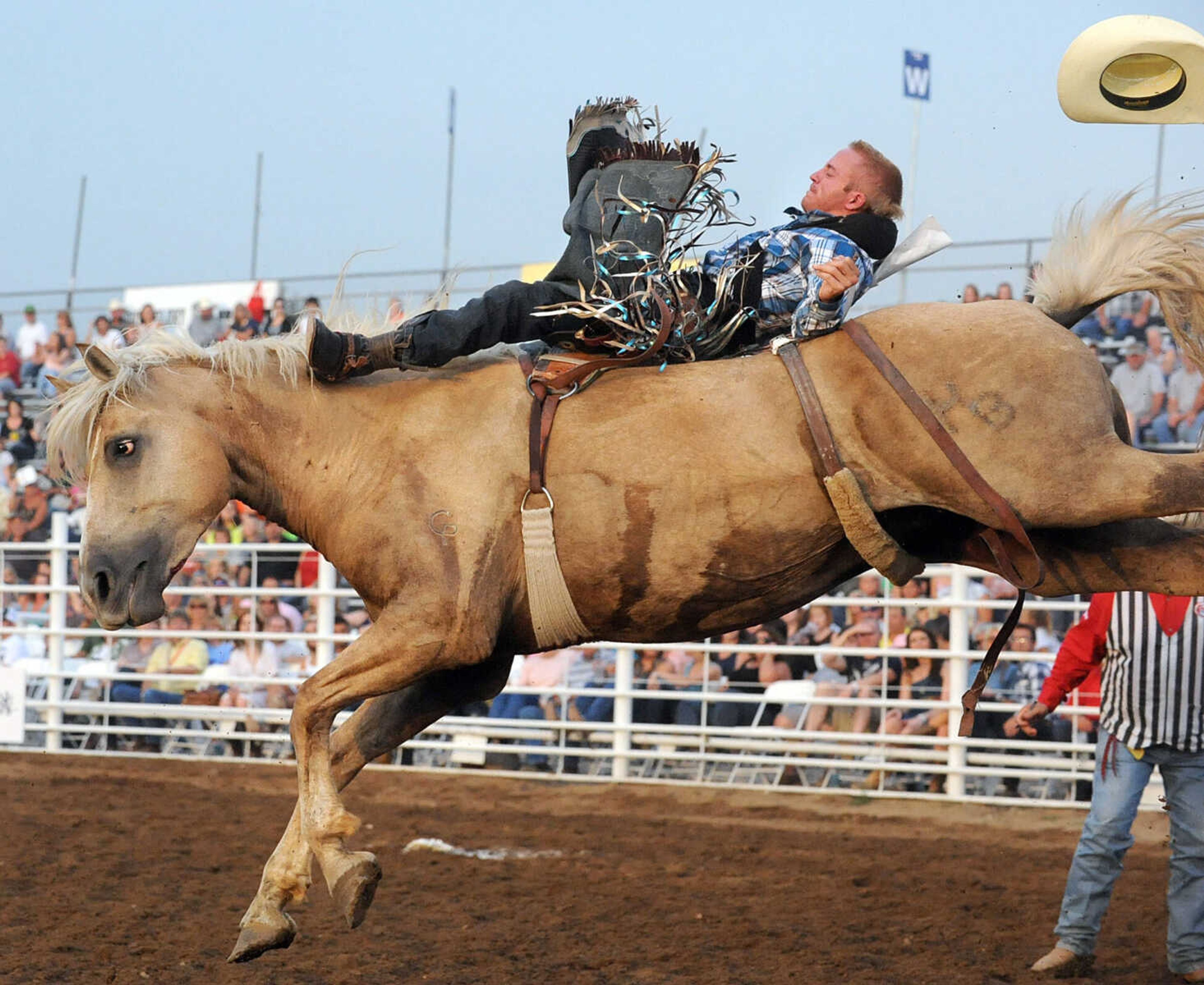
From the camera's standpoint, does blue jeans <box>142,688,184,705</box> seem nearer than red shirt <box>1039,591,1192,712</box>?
No

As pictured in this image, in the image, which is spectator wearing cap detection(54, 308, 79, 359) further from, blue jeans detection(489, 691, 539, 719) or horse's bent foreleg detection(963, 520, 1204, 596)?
horse's bent foreleg detection(963, 520, 1204, 596)

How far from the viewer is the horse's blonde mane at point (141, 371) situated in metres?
4.25

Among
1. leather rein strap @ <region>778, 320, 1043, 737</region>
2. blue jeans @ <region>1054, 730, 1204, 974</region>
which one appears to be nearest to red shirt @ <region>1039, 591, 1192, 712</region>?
blue jeans @ <region>1054, 730, 1204, 974</region>

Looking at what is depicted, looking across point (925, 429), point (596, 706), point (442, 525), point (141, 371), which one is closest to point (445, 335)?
point (442, 525)

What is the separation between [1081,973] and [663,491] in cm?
307

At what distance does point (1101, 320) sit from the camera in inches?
521

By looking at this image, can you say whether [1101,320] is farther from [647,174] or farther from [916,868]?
[647,174]

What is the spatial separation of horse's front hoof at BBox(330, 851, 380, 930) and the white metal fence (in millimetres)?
5695

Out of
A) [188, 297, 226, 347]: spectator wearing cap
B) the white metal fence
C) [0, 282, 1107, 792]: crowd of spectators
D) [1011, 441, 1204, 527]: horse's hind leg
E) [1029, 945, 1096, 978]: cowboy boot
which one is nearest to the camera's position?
[1011, 441, 1204, 527]: horse's hind leg

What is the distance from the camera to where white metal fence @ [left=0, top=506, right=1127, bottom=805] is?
9.31 meters

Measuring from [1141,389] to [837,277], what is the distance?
9093 mm

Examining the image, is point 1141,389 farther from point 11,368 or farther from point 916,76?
point 11,368

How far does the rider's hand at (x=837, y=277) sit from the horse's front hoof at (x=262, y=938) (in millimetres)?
2375

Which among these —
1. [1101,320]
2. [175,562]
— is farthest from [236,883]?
[1101,320]
